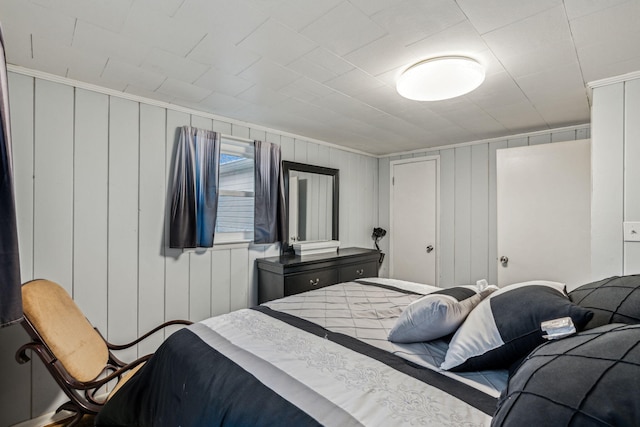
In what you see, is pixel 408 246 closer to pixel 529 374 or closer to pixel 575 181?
pixel 575 181

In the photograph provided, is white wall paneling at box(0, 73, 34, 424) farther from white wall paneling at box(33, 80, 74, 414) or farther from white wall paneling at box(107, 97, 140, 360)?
white wall paneling at box(107, 97, 140, 360)

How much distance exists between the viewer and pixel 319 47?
1644 mm

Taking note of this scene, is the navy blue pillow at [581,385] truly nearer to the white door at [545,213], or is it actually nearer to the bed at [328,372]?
the bed at [328,372]


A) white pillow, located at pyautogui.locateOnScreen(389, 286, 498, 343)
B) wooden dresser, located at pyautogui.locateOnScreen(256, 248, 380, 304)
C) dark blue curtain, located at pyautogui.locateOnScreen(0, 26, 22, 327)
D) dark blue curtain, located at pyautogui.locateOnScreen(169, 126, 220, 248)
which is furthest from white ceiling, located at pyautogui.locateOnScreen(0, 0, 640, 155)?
wooden dresser, located at pyautogui.locateOnScreen(256, 248, 380, 304)

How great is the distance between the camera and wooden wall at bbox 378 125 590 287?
3.59 meters

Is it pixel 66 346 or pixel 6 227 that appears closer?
pixel 6 227

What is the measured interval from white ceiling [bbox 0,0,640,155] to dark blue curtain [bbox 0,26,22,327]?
85 cm

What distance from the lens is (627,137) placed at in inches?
74.9

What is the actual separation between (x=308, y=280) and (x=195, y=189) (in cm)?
140

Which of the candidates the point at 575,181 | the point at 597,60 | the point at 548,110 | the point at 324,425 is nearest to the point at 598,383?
the point at 324,425

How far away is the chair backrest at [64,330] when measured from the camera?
63.2 inches

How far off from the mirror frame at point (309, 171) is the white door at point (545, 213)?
1858 millimetres

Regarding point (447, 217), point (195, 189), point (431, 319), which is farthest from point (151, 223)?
point (447, 217)

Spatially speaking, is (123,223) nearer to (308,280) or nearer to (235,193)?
(235,193)
